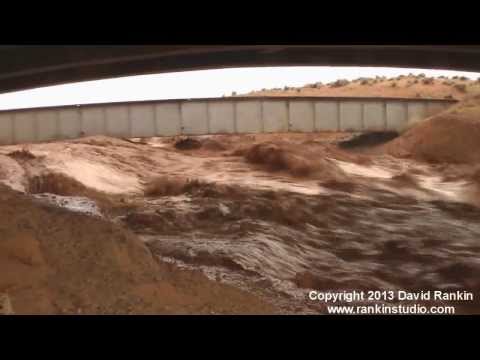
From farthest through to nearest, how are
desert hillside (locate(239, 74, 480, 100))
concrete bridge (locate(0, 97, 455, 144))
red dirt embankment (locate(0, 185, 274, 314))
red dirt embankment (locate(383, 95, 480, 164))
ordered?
desert hillside (locate(239, 74, 480, 100)) < red dirt embankment (locate(383, 95, 480, 164)) < concrete bridge (locate(0, 97, 455, 144)) < red dirt embankment (locate(0, 185, 274, 314))

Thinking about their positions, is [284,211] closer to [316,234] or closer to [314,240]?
[316,234]

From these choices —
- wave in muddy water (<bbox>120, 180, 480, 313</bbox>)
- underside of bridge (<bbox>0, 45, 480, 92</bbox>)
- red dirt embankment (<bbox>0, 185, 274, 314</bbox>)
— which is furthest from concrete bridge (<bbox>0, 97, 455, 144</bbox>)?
red dirt embankment (<bbox>0, 185, 274, 314</bbox>)

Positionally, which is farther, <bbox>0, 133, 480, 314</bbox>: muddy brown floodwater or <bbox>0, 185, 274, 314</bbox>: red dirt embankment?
<bbox>0, 133, 480, 314</bbox>: muddy brown floodwater

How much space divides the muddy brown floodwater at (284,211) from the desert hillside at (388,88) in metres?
8.75

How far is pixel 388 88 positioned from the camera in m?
24.9

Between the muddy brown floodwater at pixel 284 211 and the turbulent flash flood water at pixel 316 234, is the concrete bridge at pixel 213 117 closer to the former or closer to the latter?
the muddy brown floodwater at pixel 284 211

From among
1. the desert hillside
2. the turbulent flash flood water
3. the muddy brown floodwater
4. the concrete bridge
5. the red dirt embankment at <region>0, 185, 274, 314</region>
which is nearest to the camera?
the red dirt embankment at <region>0, 185, 274, 314</region>

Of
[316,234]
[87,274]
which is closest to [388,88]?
[316,234]

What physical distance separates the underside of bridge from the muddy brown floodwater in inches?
75.7

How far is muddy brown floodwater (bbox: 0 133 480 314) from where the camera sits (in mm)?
7512

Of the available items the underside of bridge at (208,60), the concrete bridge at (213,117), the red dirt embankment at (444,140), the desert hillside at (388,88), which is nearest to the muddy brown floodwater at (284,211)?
the concrete bridge at (213,117)

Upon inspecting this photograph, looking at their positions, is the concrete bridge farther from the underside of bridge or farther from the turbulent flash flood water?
the turbulent flash flood water

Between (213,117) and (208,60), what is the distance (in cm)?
215

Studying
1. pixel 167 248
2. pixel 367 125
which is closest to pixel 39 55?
pixel 167 248
